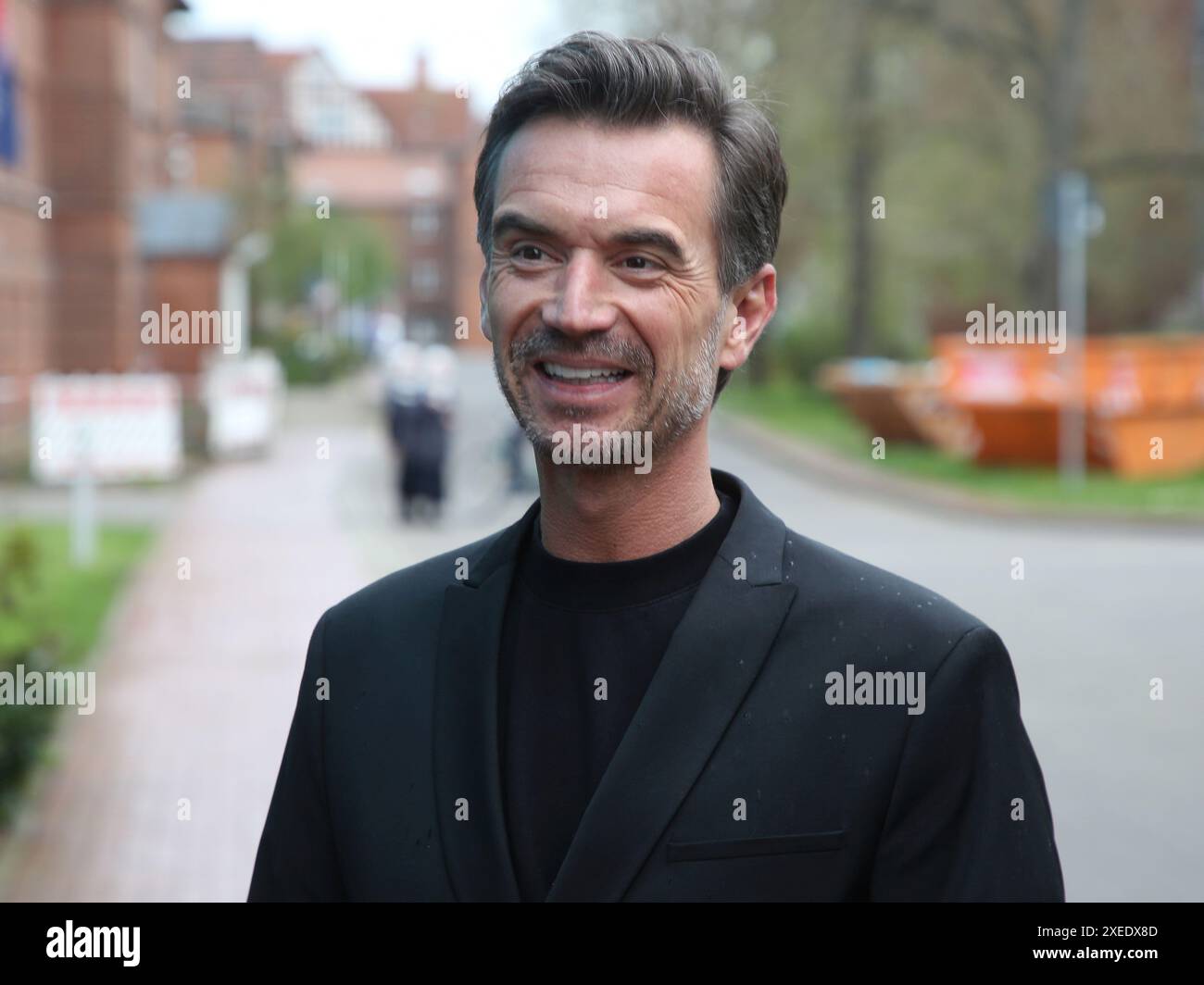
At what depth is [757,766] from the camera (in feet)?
6.57

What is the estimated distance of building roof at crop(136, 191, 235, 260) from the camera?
1374 inches

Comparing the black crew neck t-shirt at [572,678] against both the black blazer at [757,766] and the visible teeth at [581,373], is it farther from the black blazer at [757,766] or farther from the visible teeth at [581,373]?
the visible teeth at [581,373]

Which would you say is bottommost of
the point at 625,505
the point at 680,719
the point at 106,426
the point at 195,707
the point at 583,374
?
the point at 195,707

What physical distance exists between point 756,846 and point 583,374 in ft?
1.76

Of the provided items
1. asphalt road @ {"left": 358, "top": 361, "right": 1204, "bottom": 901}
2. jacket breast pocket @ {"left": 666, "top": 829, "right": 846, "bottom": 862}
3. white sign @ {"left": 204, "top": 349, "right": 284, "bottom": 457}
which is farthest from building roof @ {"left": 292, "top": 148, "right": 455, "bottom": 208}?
jacket breast pocket @ {"left": 666, "top": 829, "right": 846, "bottom": 862}

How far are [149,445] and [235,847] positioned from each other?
12873 mm

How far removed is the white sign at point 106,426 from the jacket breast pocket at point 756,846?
16265mm

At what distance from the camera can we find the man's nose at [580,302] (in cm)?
203

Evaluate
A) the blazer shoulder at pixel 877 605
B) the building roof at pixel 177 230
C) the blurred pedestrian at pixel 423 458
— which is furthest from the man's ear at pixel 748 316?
the building roof at pixel 177 230

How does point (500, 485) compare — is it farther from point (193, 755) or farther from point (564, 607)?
→ point (564, 607)

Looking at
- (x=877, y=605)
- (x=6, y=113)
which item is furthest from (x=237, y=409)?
(x=877, y=605)

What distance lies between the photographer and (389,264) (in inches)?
2638

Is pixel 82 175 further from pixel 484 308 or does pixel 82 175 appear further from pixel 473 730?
pixel 473 730

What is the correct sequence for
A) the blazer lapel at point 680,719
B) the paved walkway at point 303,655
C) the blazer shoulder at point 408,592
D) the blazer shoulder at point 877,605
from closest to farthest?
the blazer lapel at point 680,719
the blazer shoulder at point 877,605
the blazer shoulder at point 408,592
the paved walkway at point 303,655
